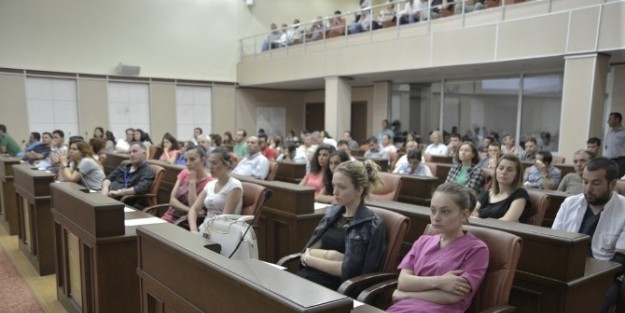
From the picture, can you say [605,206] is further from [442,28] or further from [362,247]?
[442,28]

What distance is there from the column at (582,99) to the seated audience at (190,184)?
5693 mm

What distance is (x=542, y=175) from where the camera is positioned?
4.87 metres

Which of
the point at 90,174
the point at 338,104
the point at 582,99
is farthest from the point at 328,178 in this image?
the point at 338,104

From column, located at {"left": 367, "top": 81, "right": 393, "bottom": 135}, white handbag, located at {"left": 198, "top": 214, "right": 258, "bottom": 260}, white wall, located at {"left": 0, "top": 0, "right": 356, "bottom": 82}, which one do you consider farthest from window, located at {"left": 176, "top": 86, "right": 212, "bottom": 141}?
white handbag, located at {"left": 198, "top": 214, "right": 258, "bottom": 260}

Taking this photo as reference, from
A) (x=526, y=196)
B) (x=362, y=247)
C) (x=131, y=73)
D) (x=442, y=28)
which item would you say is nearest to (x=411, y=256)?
(x=362, y=247)

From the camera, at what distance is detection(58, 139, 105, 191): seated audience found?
421cm

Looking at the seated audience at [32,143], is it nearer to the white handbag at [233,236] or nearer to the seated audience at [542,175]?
the white handbag at [233,236]

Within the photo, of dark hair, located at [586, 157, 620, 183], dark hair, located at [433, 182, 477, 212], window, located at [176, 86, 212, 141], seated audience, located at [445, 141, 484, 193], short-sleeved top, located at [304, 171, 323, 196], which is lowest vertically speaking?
short-sleeved top, located at [304, 171, 323, 196]

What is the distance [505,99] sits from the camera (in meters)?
9.26

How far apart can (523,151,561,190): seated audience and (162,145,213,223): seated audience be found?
11.6 ft

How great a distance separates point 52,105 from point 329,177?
937 cm

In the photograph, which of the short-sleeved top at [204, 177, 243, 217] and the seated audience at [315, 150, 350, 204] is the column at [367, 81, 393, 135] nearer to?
the seated audience at [315, 150, 350, 204]

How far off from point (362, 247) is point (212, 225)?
83cm

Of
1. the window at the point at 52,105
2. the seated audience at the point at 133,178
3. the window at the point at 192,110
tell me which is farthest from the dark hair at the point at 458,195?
the window at the point at 192,110
